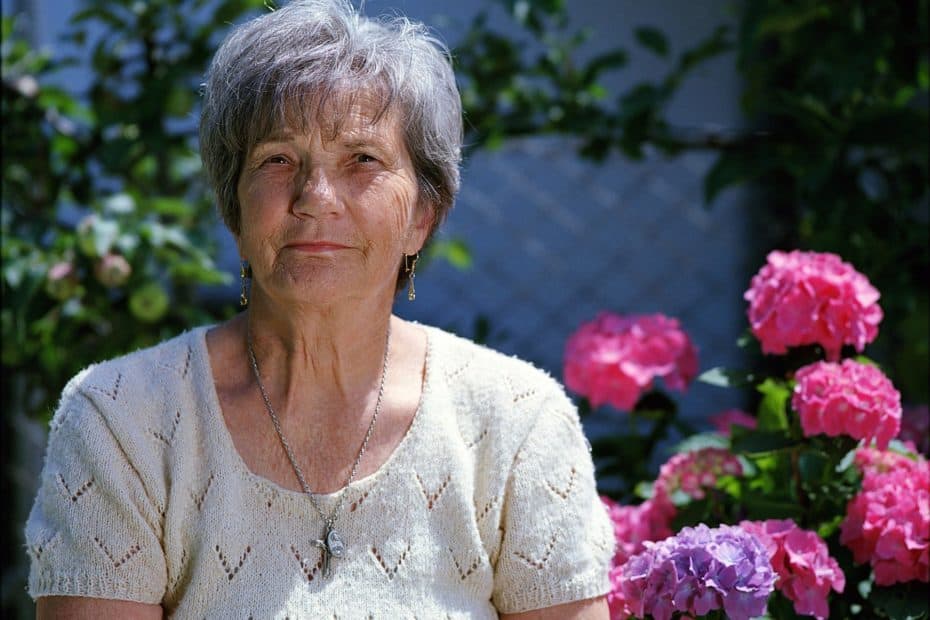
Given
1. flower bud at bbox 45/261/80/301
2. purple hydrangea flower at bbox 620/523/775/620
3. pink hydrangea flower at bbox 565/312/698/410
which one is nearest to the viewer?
purple hydrangea flower at bbox 620/523/775/620

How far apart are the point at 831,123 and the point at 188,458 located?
5.28 feet

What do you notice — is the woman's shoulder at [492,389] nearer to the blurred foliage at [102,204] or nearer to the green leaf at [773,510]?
the green leaf at [773,510]

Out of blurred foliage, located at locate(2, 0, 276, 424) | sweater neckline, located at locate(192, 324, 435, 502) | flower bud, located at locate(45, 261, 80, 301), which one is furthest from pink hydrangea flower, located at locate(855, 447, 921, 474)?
flower bud, located at locate(45, 261, 80, 301)

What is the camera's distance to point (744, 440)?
6.99ft

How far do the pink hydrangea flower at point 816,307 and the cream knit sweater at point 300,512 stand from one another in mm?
419

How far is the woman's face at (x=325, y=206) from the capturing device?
174 cm

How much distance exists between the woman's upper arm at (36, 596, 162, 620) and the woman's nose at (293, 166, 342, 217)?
60 cm

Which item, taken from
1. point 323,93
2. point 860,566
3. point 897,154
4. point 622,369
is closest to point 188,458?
point 323,93

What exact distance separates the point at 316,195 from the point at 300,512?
46cm

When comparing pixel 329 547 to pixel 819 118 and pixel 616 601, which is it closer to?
pixel 616 601

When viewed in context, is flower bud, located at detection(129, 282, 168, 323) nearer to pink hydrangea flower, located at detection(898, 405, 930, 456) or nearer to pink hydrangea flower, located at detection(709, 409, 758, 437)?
pink hydrangea flower, located at detection(709, 409, 758, 437)

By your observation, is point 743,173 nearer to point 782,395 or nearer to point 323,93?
point 782,395

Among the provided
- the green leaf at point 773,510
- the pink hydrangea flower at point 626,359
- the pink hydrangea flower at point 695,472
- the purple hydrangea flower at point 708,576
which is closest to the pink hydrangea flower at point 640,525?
the pink hydrangea flower at point 695,472

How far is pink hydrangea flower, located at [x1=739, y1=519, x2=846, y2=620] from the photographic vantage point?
6.07ft
